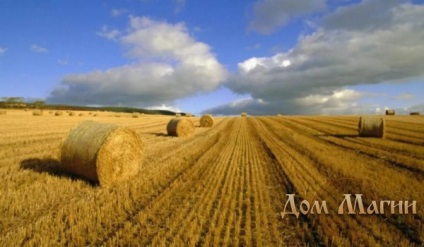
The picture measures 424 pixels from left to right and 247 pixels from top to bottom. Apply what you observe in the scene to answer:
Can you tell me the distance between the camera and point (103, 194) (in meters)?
7.81

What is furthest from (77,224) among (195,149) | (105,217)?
(195,149)

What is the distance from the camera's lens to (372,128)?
22406 mm

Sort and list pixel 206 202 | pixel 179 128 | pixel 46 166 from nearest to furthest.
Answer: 1. pixel 206 202
2. pixel 46 166
3. pixel 179 128

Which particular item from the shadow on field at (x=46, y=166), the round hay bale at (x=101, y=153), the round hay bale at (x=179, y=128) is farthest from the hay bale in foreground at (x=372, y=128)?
the shadow on field at (x=46, y=166)

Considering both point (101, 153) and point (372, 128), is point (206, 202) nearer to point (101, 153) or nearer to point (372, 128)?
point (101, 153)

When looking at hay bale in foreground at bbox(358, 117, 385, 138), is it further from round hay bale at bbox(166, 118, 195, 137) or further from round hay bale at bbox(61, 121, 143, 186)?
round hay bale at bbox(61, 121, 143, 186)

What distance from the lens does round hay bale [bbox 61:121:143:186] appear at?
8984 mm

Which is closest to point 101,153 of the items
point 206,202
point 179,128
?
point 206,202

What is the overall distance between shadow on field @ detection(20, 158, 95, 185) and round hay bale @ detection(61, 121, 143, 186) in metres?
0.18

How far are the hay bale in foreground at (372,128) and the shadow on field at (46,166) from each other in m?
18.2

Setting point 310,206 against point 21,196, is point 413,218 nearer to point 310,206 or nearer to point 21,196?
point 310,206

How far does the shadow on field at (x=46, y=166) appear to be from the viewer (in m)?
9.53

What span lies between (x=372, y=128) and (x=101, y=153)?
59.7 ft

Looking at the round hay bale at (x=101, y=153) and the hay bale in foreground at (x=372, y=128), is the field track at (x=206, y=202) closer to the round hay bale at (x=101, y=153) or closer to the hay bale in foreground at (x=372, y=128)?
the round hay bale at (x=101, y=153)
